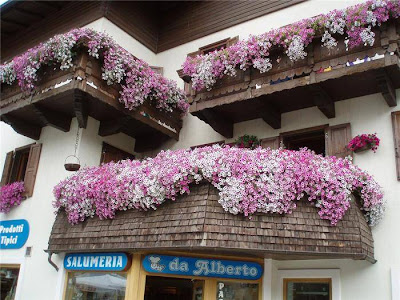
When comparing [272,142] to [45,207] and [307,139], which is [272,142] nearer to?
[307,139]

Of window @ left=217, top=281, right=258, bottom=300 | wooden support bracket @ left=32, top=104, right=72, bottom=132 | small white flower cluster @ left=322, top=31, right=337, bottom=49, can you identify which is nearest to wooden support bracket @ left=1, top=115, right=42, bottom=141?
wooden support bracket @ left=32, top=104, right=72, bottom=132

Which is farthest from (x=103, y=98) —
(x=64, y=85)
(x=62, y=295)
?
(x=62, y=295)

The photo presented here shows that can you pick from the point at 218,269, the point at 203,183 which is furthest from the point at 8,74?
the point at 218,269

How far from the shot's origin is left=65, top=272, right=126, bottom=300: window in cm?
895

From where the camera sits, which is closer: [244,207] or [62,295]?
[244,207]

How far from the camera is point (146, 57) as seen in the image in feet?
45.7

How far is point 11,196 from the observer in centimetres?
1189

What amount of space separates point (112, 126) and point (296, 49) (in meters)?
5.11

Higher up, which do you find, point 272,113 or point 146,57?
point 146,57

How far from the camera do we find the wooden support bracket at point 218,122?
35.0ft

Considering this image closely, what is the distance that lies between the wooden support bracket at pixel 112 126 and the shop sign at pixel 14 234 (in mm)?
3172

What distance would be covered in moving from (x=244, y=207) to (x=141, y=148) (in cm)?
573

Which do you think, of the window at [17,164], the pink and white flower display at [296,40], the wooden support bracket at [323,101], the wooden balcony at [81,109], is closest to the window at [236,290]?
the wooden support bracket at [323,101]

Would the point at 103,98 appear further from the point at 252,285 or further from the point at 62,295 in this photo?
the point at 252,285
